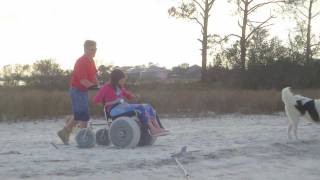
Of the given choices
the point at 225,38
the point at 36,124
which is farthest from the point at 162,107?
the point at 225,38

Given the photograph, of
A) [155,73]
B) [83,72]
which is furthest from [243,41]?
[83,72]

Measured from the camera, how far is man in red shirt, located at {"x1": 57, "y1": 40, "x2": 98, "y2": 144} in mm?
10312

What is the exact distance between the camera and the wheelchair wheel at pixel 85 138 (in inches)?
398

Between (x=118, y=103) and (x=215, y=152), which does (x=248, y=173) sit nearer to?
(x=215, y=152)

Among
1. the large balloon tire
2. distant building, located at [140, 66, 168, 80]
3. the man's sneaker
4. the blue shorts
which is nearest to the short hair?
the blue shorts

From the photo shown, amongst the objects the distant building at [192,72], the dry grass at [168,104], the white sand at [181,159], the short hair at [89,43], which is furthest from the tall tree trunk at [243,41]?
the short hair at [89,43]

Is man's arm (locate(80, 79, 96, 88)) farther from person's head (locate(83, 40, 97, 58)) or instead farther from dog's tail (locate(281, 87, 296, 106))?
dog's tail (locate(281, 87, 296, 106))

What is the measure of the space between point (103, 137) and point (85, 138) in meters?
0.51

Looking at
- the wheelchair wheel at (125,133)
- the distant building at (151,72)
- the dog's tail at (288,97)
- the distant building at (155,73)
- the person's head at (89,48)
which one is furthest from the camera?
the distant building at (155,73)

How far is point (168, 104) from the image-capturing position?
→ 778 inches

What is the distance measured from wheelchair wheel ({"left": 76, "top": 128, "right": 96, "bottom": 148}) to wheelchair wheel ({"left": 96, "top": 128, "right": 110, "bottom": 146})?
0.38m

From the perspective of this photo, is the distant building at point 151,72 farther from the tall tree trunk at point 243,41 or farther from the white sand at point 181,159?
the white sand at point 181,159

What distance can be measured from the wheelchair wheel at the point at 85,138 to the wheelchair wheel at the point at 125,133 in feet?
1.08

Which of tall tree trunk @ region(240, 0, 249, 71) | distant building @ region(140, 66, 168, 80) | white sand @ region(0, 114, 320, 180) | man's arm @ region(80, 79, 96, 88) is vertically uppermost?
tall tree trunk @ region(240, 0, 249, 71)
